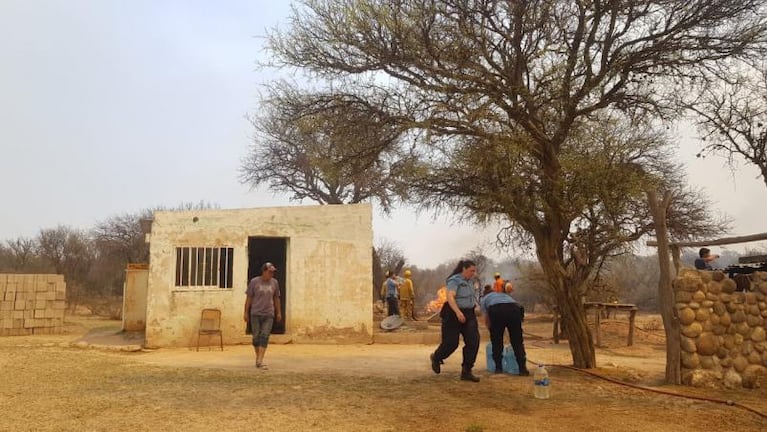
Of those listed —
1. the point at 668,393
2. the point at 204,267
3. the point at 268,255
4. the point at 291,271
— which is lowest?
the point at 668,393

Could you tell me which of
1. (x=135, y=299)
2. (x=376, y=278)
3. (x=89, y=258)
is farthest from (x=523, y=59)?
(x=89, y=258)

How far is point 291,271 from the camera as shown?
1451cm

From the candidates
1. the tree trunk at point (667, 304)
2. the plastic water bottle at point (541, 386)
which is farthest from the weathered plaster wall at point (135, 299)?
the tree trunk at point (667, 304)

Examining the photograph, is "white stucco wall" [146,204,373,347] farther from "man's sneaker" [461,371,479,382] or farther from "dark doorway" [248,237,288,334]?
"man's sneaker" [461,371,479,382]

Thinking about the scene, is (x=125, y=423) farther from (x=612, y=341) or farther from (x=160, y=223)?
(x=612, y=341)

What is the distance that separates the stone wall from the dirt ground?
0.39 meters

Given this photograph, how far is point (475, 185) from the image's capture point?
33.6 feet

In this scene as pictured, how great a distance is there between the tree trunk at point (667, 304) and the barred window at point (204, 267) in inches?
368

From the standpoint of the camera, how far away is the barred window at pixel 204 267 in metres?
14.0

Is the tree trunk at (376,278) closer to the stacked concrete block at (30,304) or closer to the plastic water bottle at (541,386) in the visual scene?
the stacked concrete block at (30,304)

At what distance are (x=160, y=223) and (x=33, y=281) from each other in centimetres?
642

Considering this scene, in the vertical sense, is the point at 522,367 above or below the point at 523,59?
below

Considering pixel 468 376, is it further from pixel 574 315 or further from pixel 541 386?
pixel 574 315

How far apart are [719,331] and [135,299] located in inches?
538
